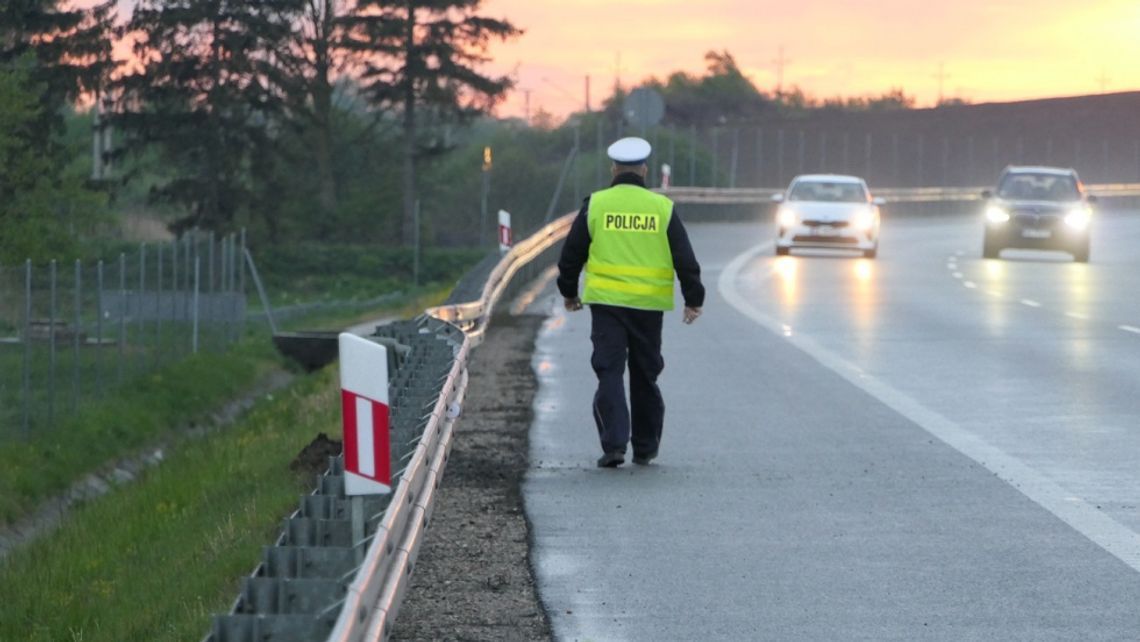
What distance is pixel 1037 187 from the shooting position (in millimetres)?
39125

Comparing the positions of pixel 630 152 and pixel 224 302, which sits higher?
pixel 630 152

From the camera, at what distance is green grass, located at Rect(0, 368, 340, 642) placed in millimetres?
9961

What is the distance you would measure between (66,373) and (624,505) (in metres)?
17.7

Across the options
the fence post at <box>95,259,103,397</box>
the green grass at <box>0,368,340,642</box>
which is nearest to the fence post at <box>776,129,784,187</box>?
the fence post at <box>95,259,103,397</box>

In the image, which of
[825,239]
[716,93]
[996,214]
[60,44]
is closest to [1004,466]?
[825,239]

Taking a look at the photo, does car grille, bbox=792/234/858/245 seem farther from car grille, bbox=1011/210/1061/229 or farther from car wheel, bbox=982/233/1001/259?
car grille, bbox=1011/210/1061/229

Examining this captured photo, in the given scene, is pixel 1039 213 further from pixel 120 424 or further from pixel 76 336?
pixel 76 336

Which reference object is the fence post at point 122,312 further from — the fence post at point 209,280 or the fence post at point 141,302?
the fence post at point 209,280

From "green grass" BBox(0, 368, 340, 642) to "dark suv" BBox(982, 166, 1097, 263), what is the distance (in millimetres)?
20859

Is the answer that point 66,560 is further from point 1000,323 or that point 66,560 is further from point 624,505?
point 1000,323

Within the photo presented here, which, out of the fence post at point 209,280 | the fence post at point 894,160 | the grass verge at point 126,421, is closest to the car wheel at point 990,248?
the grass verge at point 126,421

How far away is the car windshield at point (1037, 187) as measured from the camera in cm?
3859

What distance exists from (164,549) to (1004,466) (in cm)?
486

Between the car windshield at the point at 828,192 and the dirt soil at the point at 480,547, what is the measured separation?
24.6 metres
